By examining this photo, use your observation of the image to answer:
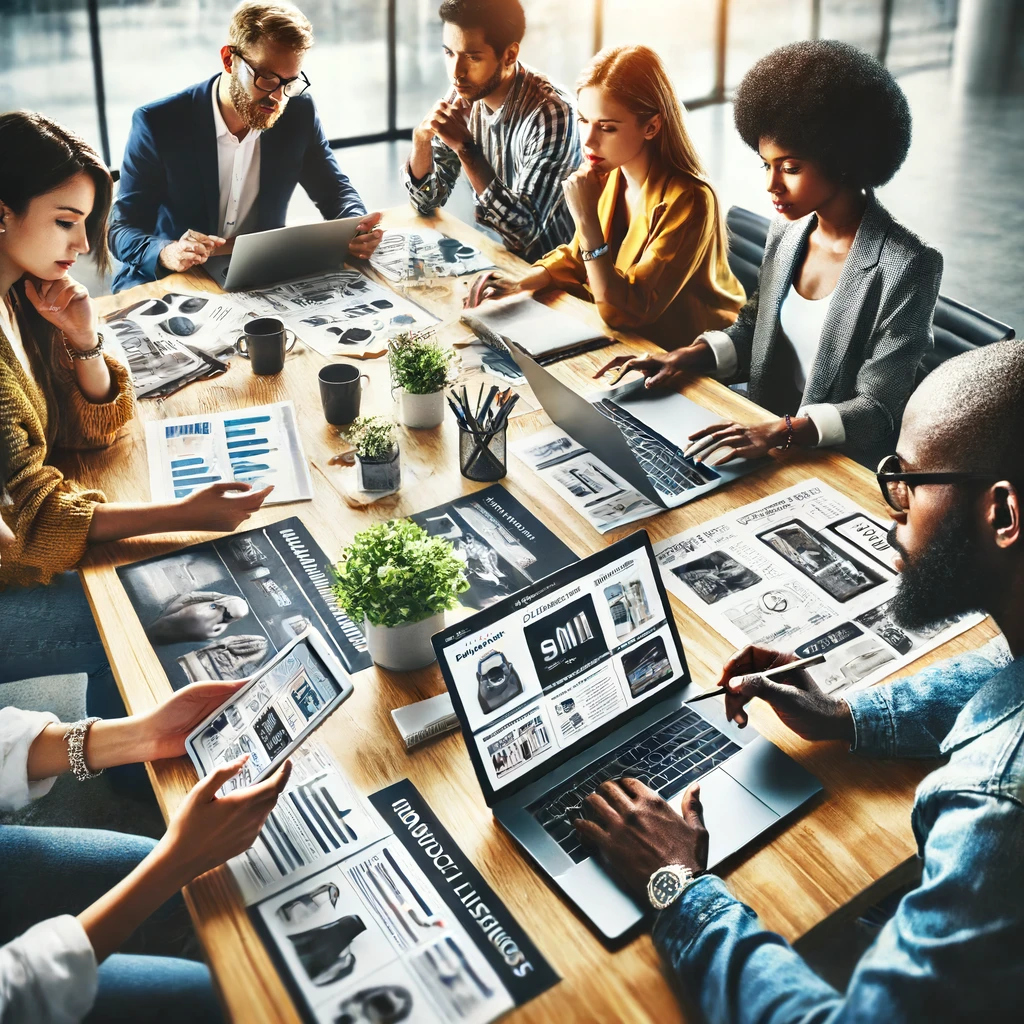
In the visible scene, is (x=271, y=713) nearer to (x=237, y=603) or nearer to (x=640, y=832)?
(x=237, y=603)

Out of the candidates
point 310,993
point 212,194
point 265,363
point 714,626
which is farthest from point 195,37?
point 310,993

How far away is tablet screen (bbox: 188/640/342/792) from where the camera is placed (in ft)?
4.06

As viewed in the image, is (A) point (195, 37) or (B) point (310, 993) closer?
(B) point (310, 993)

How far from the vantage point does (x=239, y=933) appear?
3.48 feet

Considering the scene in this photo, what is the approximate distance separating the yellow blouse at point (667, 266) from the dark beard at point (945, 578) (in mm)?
1307

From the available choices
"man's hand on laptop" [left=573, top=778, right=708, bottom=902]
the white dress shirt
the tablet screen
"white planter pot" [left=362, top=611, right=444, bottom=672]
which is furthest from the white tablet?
the white dress shirt

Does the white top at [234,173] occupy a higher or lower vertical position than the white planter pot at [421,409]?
higher

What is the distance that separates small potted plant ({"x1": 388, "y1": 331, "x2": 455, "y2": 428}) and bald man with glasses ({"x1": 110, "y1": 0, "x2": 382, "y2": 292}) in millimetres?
851

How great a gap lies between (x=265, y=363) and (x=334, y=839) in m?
1.25

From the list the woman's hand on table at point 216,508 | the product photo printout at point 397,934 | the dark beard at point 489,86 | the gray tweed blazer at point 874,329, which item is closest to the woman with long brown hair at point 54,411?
the woman's hand on table at point 216,508

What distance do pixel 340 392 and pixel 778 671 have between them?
1059mm

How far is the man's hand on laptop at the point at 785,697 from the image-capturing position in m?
1.28

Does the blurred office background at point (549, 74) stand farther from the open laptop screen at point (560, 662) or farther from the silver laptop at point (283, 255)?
the open laptop screen at point (560, 662)

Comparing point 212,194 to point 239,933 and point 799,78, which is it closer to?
point 799,78
